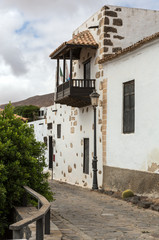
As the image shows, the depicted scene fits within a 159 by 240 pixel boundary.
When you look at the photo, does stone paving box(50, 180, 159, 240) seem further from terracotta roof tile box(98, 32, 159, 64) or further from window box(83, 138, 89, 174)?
window box(83, 138, 89, 174)

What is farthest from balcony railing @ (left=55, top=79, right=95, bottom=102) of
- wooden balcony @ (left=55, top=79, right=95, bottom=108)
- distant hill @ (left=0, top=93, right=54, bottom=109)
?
distant hill @ (left=0, top=93, right=54, bottom=109)

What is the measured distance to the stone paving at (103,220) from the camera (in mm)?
6238

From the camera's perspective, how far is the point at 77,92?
14.6 meters

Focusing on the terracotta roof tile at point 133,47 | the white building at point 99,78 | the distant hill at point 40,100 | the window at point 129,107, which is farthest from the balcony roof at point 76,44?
the distant hill at point 40,100

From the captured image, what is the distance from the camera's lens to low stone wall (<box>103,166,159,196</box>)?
1017 cm

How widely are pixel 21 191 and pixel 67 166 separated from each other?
12.0 metres

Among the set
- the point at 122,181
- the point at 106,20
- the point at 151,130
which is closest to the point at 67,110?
the point at 106,20

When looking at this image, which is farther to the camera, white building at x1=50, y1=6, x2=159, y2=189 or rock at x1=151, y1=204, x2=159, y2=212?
white building at x1=50, y1=6, x2=159, y2=189

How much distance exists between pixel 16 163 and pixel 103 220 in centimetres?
202

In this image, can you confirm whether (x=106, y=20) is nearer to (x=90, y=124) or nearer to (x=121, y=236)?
(x=90, y=124)

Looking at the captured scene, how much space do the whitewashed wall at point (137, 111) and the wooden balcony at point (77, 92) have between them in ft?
4.84

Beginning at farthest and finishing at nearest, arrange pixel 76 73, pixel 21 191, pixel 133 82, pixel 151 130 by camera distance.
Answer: pixel 76 73
pixel 133 82
pixel 151 130
pixel 21 191

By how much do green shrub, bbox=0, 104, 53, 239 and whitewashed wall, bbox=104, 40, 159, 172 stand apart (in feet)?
11.7

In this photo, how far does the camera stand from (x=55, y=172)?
21.4 m
